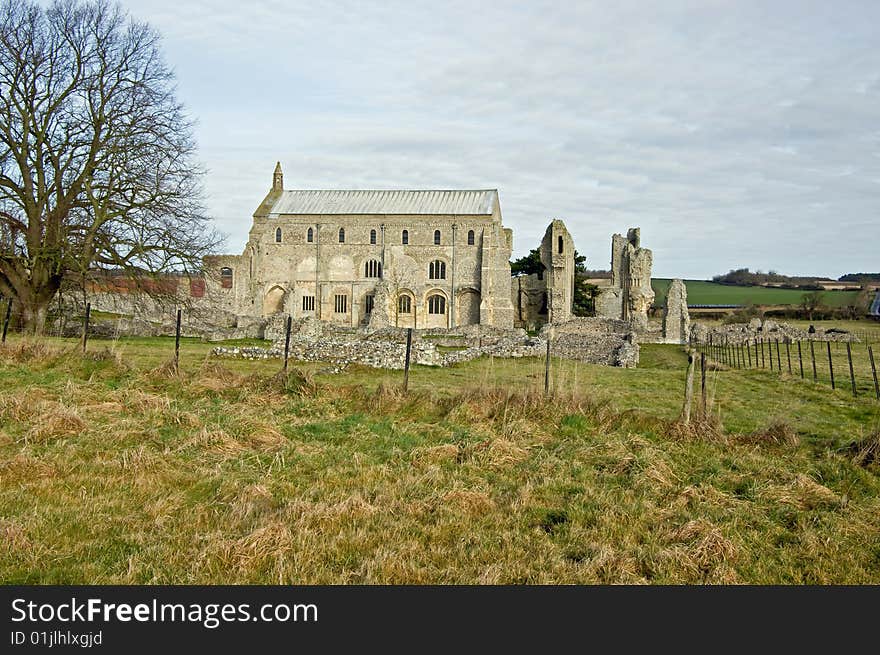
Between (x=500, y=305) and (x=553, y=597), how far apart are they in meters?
46.1

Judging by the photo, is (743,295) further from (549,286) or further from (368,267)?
(368,267)

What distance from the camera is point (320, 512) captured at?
19.7 ft

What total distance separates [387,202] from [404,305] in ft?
28.4

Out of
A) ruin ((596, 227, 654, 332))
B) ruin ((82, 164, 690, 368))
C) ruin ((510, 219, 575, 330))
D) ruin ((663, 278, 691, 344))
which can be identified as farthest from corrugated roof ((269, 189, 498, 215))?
ruin ((663, 278, 691, 344))

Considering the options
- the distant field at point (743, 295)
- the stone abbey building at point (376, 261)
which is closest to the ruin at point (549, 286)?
the stone abbey building at point (376, 261)

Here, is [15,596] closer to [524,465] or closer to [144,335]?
[524,465]

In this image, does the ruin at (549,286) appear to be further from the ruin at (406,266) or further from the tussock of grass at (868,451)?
the tussock of grass at (868,451)

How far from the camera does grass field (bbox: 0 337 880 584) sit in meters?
5.14

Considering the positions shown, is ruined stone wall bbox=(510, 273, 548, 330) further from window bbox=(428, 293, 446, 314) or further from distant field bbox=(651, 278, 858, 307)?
distant field bbox=(651, 278, 858, 307)

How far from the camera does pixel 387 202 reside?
5516cm

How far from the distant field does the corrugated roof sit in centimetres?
2125

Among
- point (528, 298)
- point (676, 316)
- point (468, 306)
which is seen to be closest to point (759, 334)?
point (676, 316)

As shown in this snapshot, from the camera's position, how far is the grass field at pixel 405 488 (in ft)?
16.9

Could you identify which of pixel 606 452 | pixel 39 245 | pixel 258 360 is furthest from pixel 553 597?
pixel 39 245
